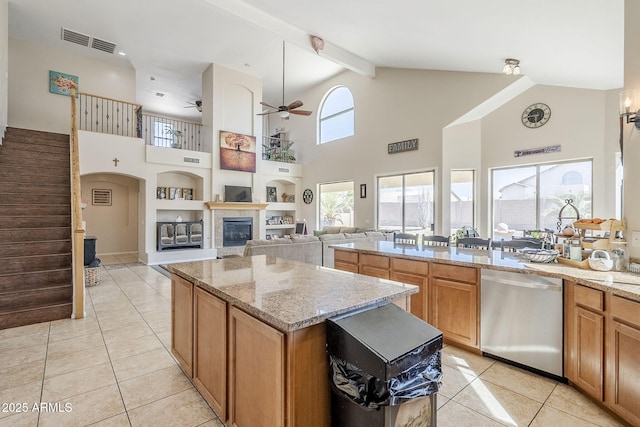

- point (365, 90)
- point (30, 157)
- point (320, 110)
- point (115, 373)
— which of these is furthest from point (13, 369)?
point (320, 110)

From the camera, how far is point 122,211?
858 centimetres

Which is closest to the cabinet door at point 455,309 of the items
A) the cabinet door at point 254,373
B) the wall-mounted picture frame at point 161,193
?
the cabinet door at point 254,373

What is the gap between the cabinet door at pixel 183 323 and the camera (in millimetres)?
2230

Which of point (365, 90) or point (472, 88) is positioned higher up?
point (365, 90)

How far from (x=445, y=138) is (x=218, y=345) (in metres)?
6.99

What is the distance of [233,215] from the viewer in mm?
9055

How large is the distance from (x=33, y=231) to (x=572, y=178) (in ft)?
32.8

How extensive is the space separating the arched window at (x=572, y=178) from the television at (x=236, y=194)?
8.14m

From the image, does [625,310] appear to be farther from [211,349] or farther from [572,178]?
[572,178]

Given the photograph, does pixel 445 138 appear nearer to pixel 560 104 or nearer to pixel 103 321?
pixel 560 104

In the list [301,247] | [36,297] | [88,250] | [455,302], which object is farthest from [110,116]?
[455,302]

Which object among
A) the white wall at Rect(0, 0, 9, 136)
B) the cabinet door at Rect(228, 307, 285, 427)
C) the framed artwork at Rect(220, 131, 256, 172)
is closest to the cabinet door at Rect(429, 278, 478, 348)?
the cabinet door at Rect(228, 307, 285, 427)

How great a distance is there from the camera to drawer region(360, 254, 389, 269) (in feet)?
11.6

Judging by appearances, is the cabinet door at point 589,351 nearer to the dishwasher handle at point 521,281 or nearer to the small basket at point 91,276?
the dishwasher handle at point 521,281
